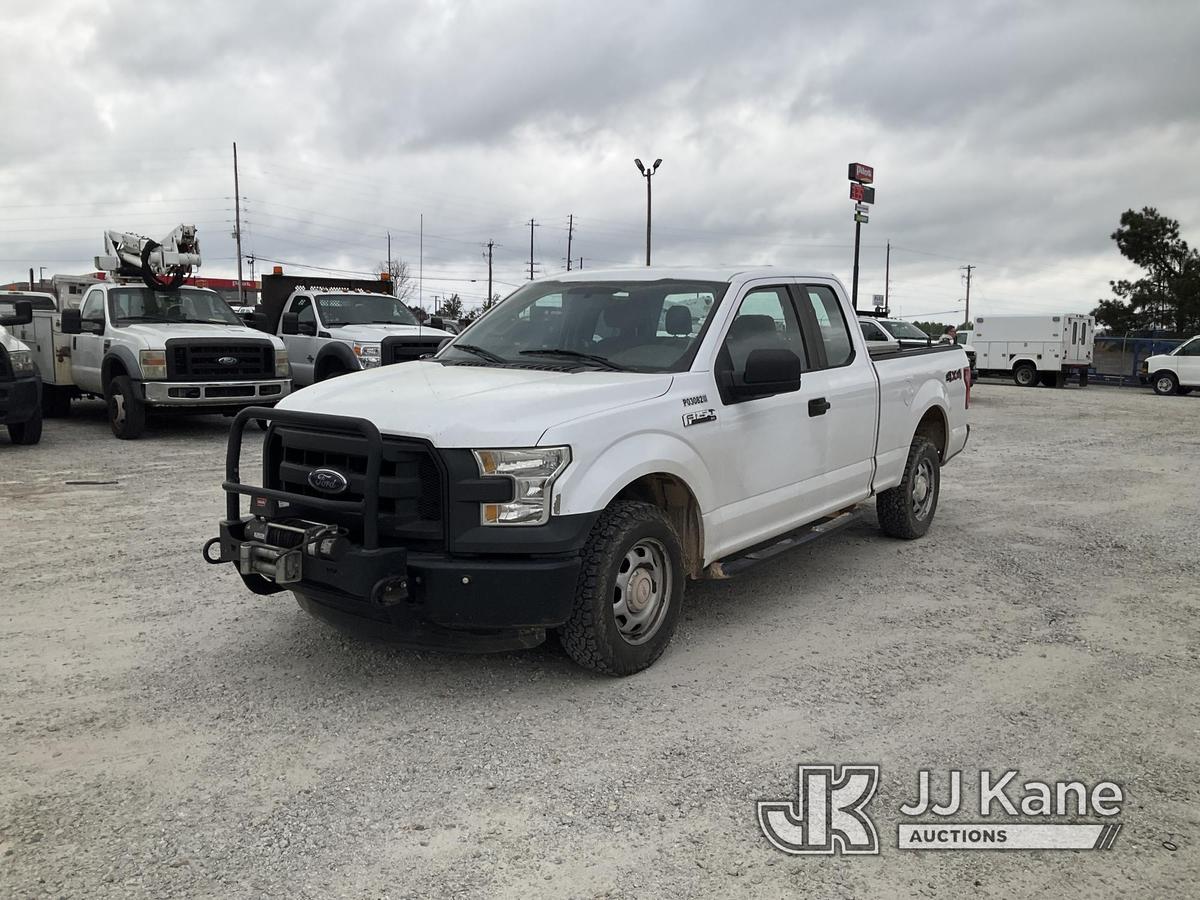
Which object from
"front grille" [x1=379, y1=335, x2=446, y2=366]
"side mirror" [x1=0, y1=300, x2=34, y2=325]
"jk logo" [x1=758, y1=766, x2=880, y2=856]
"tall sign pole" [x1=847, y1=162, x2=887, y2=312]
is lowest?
"jk logo" [x1=758, y1=766, x2=880, y2=856]

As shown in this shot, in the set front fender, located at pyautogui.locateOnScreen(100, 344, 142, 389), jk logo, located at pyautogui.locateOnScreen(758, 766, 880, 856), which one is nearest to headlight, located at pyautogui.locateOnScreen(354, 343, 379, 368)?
front fender, located at pyautogui.locateOnScreen(100, 344, 142, 389)

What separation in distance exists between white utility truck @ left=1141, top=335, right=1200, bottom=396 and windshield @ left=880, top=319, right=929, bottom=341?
6.57 meters

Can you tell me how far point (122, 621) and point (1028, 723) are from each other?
14.7ft

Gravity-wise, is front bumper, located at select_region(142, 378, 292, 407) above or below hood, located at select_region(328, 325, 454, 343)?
below

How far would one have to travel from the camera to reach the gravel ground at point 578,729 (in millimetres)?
3006

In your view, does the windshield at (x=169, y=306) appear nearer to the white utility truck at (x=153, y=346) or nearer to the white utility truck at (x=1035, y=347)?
the white utility truck at (x=153, y=346)

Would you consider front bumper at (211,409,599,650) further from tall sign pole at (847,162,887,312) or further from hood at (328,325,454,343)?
tall sign pole at (847,162,887,312)

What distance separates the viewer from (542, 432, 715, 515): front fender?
404 centimetres

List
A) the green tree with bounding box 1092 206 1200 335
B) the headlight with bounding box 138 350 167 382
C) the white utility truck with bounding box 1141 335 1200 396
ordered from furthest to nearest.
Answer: the green tree with bounding box 1092 206 1200 335 → the white utility truck with bounding box 1141 335 1200 396 → the headlight with bounding box 138 350 167 382

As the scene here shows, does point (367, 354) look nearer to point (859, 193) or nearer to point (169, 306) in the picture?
point (169, 306)

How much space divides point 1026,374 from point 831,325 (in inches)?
1070

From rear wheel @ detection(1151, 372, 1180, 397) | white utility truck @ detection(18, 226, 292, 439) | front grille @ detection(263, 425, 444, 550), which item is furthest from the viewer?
rear wheel @ detection(1151, 372, 1180, 397)

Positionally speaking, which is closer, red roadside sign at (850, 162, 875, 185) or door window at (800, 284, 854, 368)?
door window at (800, 284, 854, 368)

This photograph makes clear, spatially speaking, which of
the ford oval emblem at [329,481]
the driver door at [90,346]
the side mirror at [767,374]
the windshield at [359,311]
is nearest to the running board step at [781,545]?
the side mirror at [767,374]
